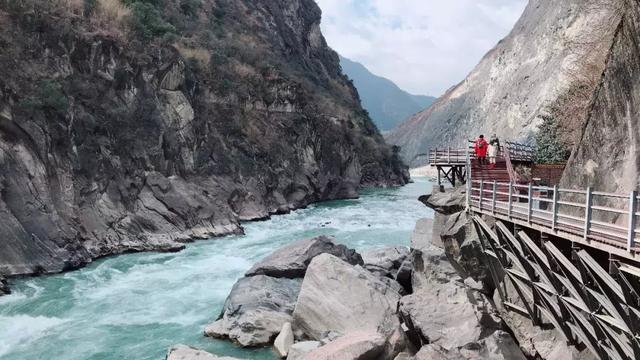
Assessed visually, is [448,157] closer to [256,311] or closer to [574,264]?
[256,311]

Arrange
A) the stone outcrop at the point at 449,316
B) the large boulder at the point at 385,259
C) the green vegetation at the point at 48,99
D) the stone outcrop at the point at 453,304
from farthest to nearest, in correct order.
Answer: the green vegetation at the point at 48,99
the large boulder at the point at 385,259
the stone outcrop at the point at 449,316
the stone outcrop at the point at 453,304

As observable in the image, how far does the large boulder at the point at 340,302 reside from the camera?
50.2 ft

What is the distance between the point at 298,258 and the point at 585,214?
12686 mm

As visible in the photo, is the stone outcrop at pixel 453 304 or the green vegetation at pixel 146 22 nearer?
the stone outcrop at pixel 453 304

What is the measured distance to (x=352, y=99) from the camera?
331 ft

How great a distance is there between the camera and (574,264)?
1093 cm

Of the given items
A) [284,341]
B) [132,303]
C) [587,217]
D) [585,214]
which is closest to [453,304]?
[284,341]

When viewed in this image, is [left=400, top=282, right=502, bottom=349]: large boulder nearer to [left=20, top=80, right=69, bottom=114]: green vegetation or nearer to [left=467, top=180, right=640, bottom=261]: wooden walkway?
[left=467, top=180, right=640, bottom=261]: wooden walkway

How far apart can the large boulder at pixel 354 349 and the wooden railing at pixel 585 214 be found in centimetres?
470

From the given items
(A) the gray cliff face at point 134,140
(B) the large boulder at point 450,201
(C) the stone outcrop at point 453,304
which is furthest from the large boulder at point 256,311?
(A) the gray cliff face at point 134,140

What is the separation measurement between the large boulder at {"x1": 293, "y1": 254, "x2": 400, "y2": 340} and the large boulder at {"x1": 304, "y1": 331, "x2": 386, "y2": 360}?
6.76 ft

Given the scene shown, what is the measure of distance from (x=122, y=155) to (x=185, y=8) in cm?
3375

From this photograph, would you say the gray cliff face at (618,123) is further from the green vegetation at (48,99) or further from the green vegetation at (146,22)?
the green vegetation at (146,22)

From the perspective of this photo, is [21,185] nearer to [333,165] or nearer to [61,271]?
[61,271]
